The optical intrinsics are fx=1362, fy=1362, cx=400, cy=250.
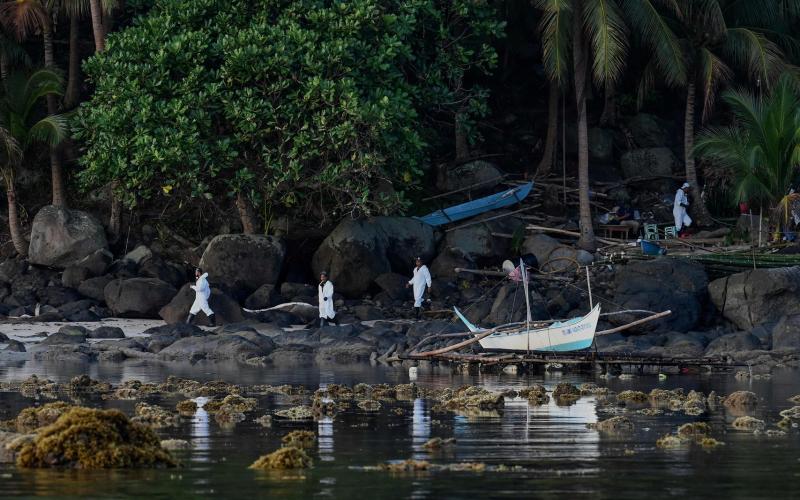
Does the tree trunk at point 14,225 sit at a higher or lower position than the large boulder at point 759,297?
higher

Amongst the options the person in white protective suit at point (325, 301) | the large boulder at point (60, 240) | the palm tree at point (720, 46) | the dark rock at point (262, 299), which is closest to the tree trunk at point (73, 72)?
the large boulder at point (60, 240)

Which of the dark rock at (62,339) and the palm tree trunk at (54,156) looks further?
the palm tree trunk at (54,156)

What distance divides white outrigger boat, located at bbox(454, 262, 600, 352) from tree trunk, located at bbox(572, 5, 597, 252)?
10506mm

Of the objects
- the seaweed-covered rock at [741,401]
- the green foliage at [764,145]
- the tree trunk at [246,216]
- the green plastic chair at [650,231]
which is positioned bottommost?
the seaweed-covered rock at [741,401]

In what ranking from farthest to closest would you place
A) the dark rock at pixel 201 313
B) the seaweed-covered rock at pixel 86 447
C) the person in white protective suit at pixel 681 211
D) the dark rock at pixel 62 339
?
the person in white protective suit at pixel 681 211 < the dark rock at pixel 201 313 < the dark rock at pixel 62 339 < the seaweed-covered rock at pixel 86 447

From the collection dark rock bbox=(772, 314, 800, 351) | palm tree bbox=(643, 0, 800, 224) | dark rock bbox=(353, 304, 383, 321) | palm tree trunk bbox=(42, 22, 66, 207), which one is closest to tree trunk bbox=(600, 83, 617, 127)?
palm tree bbox=(643, 0, 800, 224)

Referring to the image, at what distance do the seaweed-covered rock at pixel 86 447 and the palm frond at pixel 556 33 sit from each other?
2331cm

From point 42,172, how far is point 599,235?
1548 cm

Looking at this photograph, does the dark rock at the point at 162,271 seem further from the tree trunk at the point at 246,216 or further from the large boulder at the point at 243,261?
the tree trunk at the point at 246,216

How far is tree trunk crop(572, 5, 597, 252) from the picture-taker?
34.4 meters

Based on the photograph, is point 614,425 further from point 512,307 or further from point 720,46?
point 720,46

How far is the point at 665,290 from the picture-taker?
97.7 ft

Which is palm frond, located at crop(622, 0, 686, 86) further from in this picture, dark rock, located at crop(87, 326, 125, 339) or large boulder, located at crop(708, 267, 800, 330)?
dark rock, located at crop(87, 326, 125, 339)

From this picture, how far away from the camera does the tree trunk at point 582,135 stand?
1354 inches
